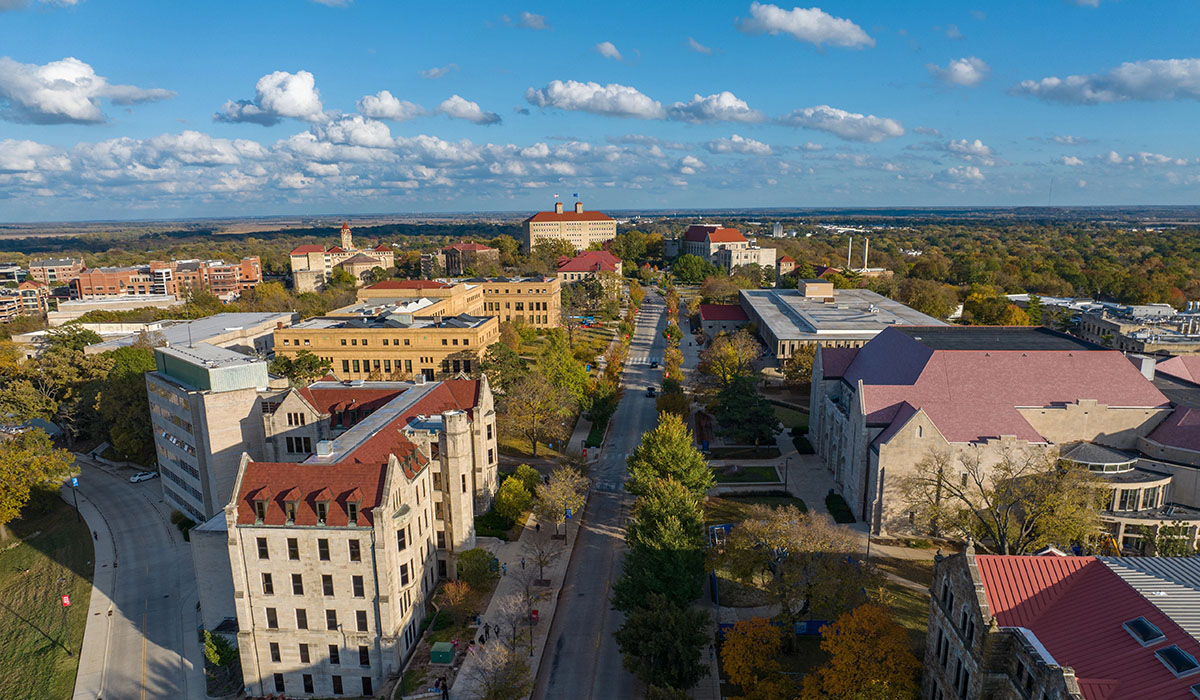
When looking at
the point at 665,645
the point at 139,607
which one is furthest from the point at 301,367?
the point at 665,645

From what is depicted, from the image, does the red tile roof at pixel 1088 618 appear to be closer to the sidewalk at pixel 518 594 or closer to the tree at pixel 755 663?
the tree at pixel 755 663

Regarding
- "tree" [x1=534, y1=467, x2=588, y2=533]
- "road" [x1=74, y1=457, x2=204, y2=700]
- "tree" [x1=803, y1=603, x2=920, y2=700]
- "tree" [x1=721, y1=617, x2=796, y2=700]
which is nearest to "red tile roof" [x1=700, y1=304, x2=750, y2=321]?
"tree" [x1=534, y1=467, x2=588, y2=533]

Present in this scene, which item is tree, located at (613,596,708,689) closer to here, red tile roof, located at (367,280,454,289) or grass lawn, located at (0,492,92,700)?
grass lawn, located at (0,492,92,700)

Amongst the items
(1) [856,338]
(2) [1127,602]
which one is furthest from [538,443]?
(2) [1127,602]

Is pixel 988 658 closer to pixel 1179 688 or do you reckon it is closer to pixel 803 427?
pixel 1179 688

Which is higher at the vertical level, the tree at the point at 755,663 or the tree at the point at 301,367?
the tree at the point at 301,367

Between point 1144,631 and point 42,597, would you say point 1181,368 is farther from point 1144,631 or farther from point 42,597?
point 42,597

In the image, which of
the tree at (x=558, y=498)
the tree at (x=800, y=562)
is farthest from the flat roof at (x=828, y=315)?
the tree at (x=800, y=562)
